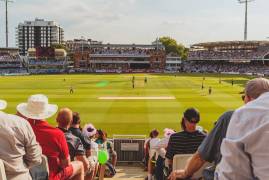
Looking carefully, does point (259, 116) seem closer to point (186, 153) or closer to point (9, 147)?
point (9, 147)

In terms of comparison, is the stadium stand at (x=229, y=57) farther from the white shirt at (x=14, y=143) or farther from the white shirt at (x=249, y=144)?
the white shirt at (x=249, y=144)

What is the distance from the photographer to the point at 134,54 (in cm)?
11994

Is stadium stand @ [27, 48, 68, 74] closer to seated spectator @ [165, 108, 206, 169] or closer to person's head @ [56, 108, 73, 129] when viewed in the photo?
person's head @ [56, 108, 73, 129]

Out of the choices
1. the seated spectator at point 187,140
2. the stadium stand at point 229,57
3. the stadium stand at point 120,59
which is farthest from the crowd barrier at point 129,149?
the stadium stand at point 120,59

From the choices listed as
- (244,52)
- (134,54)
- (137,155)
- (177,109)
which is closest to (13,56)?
(134,54)

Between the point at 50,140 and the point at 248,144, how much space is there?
2.58 m

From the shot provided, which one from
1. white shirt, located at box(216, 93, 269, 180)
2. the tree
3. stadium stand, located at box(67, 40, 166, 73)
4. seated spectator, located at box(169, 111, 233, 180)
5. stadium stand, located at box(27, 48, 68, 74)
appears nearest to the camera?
white shirt, located at box(216, 93, 269, 180)

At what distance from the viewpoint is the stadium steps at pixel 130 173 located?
8.51 m

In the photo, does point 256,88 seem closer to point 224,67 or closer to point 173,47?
point 224,67

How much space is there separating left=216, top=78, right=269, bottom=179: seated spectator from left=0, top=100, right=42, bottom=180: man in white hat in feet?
5.96

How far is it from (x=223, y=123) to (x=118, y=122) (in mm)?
15729

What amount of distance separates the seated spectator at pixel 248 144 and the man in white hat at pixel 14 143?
1.82 m

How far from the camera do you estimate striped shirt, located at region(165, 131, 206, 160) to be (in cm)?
469

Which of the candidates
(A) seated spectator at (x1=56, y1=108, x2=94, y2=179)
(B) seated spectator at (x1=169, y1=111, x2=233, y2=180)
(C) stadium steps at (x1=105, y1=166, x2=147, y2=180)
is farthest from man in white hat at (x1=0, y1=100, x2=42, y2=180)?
(C) stadium steps at (x1=105, y1=166, x2=147, y2=180)
